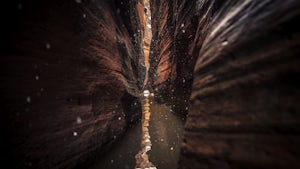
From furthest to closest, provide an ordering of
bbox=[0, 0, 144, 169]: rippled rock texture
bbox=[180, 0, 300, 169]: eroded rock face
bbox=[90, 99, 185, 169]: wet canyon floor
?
bbox=[90, 99, 185, 169]: wet canyon floor
bbox=[0, 0, 144, 169]: rippled rock texture
bbox=[180, 0, 300, 169]: eroded rock face

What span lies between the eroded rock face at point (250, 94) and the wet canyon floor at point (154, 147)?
41.8 inches

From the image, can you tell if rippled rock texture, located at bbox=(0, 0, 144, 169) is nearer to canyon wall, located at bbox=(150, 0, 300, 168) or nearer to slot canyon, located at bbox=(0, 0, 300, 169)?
slot canyon, located at bbox=(0, 0, 300, 169)

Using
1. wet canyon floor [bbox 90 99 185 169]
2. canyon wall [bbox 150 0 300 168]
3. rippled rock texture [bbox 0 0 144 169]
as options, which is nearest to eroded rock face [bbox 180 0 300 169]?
canyon wall [bbox 150 0 300 168]

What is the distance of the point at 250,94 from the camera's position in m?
1.11

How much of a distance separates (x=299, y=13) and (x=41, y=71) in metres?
2.27

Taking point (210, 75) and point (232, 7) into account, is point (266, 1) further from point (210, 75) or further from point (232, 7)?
point (210, 75)

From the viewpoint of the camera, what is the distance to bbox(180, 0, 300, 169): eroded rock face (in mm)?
900

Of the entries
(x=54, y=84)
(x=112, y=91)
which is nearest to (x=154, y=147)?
(x=112, y=91)

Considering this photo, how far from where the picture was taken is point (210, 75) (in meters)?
1.55

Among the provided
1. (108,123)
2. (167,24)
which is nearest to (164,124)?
(108,123)

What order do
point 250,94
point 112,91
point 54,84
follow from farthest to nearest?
point 112,91 → point 54,84 → point 250,94

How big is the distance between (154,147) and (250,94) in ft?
7.32

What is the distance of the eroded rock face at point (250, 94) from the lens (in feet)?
2.95

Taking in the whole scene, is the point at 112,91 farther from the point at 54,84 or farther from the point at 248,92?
the point at 248,92
